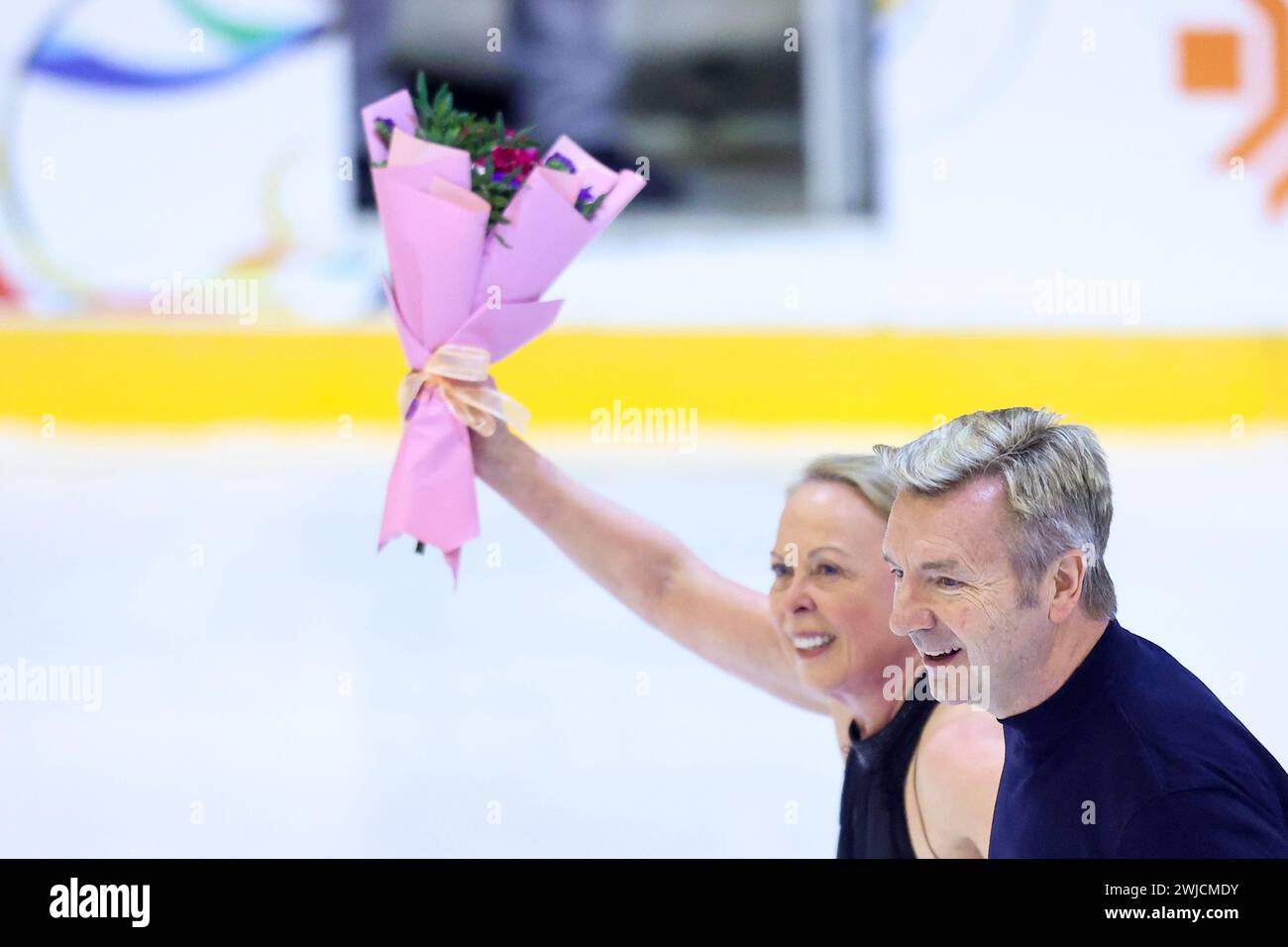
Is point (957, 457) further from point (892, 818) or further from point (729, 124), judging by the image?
point (729, 124)

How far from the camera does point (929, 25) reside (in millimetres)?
4645

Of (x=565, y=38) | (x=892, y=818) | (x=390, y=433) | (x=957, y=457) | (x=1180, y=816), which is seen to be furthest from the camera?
(x=565, y=38)

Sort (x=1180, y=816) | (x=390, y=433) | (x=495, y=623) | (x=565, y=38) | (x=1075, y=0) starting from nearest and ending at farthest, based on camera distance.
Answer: (x=1180, y=816) < (x=495, y=623) < (x=390, y=433) < (x=1075, y=0) < (x=565, y=38)

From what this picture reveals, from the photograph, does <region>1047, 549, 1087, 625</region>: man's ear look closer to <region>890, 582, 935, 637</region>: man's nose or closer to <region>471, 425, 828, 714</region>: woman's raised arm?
<region>890, 582, 935, 637</region>: man's nose

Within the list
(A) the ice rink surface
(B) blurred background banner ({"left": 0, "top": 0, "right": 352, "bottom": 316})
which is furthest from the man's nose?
(B) blurred background banner ({"left": 0, "top": 0, "right": 352, "bottom": 316})

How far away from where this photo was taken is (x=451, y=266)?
1.99 meters

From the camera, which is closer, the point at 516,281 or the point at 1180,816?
the point at 1180,816

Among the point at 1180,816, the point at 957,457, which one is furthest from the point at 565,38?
the point at 1180,816

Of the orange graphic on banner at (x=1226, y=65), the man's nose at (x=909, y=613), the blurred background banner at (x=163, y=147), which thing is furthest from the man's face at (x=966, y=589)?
the orange graphic on banner at (x=1226, y=65)

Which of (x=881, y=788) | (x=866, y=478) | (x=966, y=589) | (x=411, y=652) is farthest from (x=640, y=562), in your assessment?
(x=411, y=652)

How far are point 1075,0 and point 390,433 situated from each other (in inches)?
97.0

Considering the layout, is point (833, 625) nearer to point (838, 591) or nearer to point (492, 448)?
point (838, 591)

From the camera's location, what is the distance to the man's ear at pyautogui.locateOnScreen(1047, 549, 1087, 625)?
1675mm

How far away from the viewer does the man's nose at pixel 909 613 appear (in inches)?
68.7
